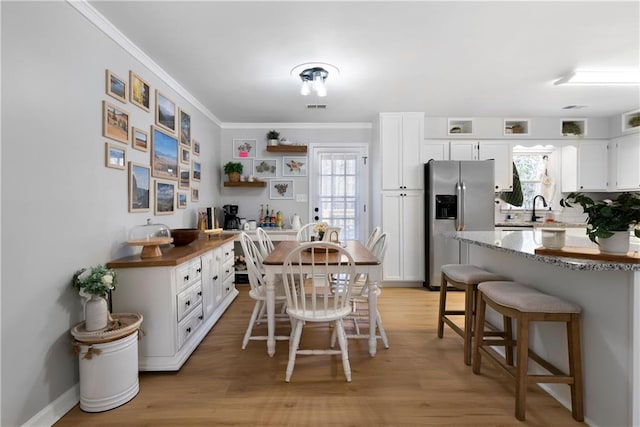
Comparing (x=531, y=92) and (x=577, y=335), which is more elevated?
(x=531, y=92)

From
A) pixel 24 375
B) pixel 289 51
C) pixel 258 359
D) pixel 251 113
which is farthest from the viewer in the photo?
pixel 251 113

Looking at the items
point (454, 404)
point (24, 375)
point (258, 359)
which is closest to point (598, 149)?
point (454, 404)

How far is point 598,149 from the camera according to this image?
4.46 meters

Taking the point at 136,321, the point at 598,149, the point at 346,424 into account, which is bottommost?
the point at 346,424

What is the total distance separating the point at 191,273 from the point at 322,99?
248 centimetres

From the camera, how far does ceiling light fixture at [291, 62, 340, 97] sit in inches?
106

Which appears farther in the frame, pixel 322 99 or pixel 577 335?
pixel 322 99

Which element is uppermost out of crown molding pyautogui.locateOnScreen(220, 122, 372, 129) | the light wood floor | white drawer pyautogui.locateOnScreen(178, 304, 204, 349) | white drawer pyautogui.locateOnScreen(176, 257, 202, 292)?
crown molding pyautogui.locateOnScreen(220, 122, 372, 129)

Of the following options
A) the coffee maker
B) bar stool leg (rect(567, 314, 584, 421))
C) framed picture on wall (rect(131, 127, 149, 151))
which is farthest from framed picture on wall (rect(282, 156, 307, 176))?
bar stool leg (rect(567, 314, 584, 421))

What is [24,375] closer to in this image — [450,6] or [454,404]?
[454,404]

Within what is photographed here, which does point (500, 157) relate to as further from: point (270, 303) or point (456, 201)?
point (270, 303)

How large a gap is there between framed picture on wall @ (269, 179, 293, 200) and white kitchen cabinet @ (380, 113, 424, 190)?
57.7 inches

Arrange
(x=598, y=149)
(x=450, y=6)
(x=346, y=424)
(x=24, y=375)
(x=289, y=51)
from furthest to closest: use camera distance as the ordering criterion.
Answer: (x=598, y=149), (x=289, y=51), (x=450, y=6), (x=346, y=424), (x=24, y=375)

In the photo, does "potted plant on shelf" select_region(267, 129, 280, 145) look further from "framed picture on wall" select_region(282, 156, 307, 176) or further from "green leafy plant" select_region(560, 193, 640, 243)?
"green leafy plant" select_region(560, 193, 640, 243)
